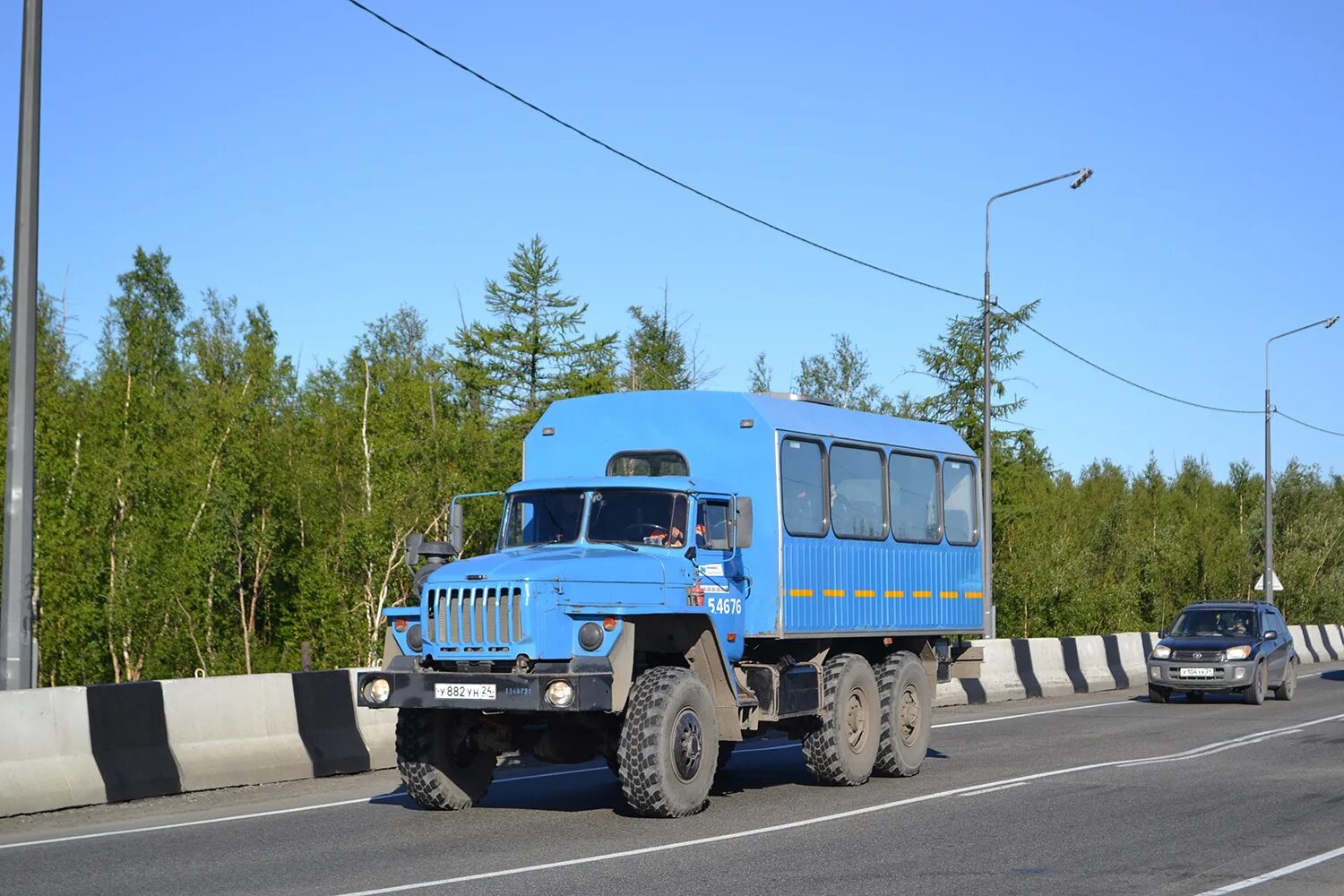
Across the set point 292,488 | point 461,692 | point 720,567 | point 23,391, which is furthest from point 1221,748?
point 292,488

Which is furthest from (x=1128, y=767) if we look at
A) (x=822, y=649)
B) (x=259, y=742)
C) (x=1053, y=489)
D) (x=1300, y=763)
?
(x=1053, y=489)

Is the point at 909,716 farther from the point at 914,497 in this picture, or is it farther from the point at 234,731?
the point at 234,731

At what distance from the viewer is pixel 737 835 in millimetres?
10391

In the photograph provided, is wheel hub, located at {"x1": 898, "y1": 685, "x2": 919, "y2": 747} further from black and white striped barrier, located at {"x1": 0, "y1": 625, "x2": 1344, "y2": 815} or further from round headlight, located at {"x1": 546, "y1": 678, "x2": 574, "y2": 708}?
round headlight, located at {"x1": 546, "y1": 678, "x2": 574, "y2": 708}

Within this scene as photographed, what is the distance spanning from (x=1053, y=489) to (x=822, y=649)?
66.7m

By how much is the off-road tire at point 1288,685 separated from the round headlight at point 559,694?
63.6 ft

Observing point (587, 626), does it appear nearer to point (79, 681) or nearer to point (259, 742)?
point (259, 742)

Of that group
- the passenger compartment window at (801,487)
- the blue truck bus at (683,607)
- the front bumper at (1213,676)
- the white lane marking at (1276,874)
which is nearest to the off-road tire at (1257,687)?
the front bumper at (1213,676)

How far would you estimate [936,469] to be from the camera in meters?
16.2

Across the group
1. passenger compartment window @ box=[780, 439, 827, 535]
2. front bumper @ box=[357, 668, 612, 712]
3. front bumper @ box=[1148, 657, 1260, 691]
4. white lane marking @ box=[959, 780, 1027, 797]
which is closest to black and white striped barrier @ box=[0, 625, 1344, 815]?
front bumper @ box=[357, 668, 612, 712]

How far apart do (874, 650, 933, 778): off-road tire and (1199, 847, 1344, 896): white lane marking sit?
5204 mm

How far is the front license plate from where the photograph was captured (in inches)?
416

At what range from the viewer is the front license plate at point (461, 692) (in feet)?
34.7

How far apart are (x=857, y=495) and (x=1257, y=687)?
1381 centimetres
